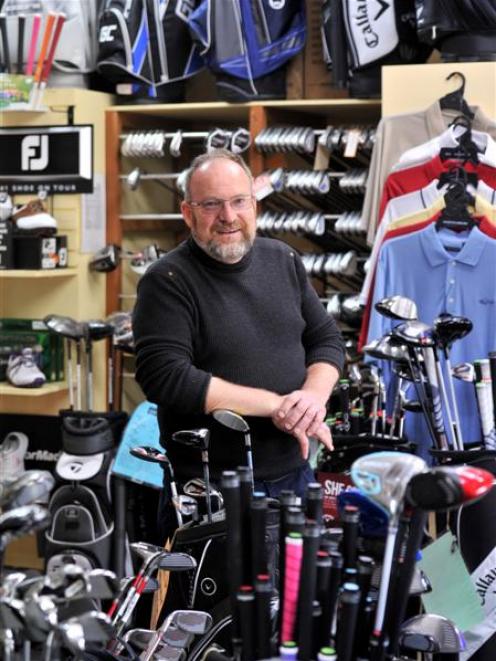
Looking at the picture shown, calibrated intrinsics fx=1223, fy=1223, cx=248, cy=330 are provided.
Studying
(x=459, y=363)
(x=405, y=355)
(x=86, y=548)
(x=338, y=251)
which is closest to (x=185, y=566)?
(x=405, y=355)

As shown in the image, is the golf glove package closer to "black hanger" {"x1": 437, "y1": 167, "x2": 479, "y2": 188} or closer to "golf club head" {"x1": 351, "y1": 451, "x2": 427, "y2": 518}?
"black hanger" {"x1": 437, "y1": 167, "x2": 479, "y2": 188}

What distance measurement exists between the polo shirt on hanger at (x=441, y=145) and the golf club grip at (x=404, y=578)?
8.67 feet

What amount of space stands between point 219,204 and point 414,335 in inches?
36.1

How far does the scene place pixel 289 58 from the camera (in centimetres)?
504

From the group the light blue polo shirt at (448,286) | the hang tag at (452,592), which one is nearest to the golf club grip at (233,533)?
the hang tag at (452,592)

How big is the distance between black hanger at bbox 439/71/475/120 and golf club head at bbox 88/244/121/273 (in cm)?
158

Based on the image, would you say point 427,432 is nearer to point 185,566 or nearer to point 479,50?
point 479,50

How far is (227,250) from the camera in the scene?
294cm

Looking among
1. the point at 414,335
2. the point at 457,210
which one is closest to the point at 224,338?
the point at 414,335

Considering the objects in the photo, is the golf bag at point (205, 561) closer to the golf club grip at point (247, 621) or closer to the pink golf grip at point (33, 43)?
the golf club grip at point (247, 621)

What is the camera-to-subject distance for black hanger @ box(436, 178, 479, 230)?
4102mm

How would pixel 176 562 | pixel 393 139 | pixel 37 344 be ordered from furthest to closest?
pixel 37 344
pixel 393 139
pixel 176 562

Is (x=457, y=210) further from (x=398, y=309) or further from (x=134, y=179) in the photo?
(x=134, y=179)

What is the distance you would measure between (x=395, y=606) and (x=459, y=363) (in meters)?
2.36
